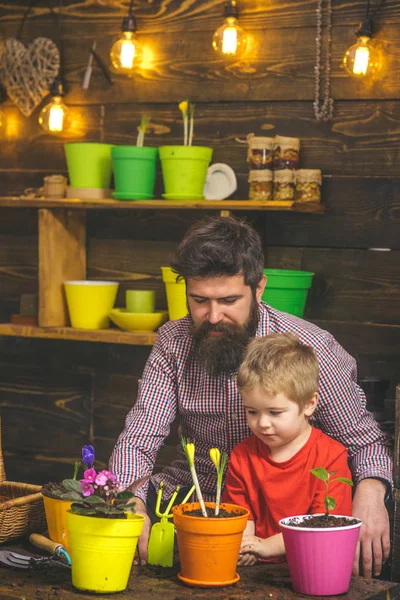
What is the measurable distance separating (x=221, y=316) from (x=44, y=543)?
73cm

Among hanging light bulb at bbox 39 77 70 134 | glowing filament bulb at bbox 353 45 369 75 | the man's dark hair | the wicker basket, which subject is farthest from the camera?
hanging light bulb at bbox 39 77 70 134

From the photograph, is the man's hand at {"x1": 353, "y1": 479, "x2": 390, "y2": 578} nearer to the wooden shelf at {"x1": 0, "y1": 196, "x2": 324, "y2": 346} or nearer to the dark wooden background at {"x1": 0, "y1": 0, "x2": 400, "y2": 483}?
the dark wooden background at {"x1": 0, "y1": 0, "x2": 400, "y2": 483}

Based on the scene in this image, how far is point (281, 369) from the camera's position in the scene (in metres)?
2.04

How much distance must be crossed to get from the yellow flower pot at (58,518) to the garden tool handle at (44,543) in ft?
0.04

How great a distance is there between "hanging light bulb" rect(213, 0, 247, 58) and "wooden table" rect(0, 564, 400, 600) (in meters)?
1.94

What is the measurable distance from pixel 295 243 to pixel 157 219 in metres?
0.56

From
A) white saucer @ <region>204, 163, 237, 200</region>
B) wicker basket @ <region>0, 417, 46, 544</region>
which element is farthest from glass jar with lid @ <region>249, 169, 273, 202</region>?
wicker basket @ <region>0, 417, 46, 544</region>

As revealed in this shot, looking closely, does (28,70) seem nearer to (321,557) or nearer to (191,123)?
(191,123)

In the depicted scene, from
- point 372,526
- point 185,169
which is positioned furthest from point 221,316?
point 185,169

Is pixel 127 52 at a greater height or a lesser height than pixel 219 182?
greater

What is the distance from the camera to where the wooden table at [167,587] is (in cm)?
171

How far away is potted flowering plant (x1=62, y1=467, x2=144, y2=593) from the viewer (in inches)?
67.2

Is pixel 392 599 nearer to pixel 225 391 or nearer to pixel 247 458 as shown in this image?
pixel 247 458

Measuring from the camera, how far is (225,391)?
2498mm
